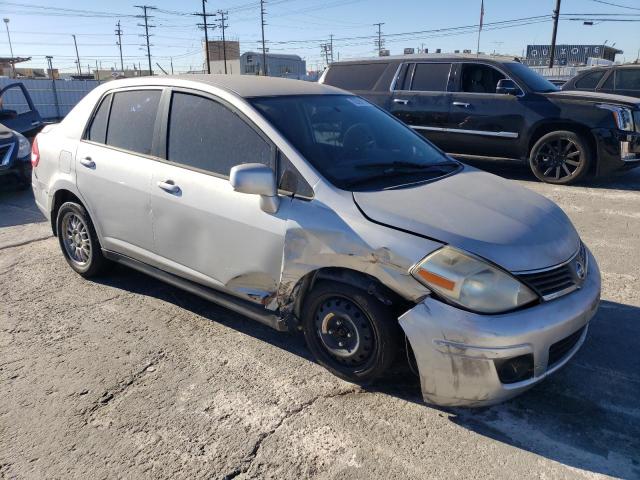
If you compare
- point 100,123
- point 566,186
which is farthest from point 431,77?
point 100,123

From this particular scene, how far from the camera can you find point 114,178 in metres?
3.97

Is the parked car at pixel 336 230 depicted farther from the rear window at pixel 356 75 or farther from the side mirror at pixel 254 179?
the rear window at pixel 356 75

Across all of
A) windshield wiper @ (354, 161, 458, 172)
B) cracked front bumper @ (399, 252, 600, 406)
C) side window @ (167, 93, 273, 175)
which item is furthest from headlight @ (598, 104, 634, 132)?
side window @ (167, 93, 273, 175)

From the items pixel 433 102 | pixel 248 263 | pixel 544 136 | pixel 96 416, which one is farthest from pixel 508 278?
pixel 433 102

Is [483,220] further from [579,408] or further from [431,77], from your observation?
[431,77]

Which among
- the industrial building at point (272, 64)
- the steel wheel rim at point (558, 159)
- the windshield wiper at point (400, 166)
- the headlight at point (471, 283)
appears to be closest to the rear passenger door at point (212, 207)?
the windshield wiper at point (400, 166)

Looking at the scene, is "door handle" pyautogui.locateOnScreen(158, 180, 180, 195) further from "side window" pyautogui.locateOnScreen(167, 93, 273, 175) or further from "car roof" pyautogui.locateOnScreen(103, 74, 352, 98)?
"car roof" pyautogui.locateOnScreen(103, 74, 352, 98)

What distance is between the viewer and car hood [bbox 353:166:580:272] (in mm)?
2602

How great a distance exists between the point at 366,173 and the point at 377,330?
1003 mm

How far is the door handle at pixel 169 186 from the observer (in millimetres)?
3521

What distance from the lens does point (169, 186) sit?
11.7 feet

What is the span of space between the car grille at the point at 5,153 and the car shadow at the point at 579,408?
20.3 feet

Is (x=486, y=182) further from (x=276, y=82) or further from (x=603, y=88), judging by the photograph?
(x=603, y=88)

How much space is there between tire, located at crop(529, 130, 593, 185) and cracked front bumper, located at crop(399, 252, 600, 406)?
19.4ft
